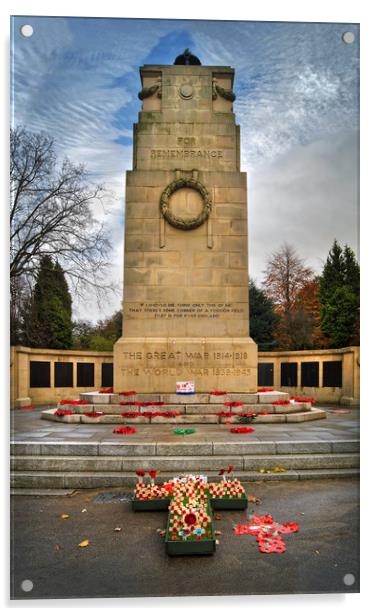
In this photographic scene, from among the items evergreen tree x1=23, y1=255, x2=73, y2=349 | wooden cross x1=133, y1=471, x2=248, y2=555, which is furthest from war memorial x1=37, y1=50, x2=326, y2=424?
wooden cross x1=133, y1=471, x2=248, y2=555

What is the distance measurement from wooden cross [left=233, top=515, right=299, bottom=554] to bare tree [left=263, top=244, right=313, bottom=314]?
97.8 ft

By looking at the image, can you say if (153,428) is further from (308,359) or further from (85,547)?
(308,359)

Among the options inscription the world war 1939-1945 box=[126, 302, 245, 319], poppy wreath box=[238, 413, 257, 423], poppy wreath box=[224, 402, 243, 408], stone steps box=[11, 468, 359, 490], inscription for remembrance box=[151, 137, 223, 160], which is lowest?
stone steps box=[11, 468, 359, 490]

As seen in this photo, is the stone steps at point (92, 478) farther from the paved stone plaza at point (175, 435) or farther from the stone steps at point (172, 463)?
the paved stone plaza at point (175, 435)

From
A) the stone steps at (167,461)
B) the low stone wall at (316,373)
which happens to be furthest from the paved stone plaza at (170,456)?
the low stone wall at (316,373)

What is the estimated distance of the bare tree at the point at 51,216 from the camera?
7168 mm

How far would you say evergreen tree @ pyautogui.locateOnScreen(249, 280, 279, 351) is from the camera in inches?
1266

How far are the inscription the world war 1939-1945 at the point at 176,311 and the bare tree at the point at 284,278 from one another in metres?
21.8

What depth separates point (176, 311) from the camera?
13.8 meters

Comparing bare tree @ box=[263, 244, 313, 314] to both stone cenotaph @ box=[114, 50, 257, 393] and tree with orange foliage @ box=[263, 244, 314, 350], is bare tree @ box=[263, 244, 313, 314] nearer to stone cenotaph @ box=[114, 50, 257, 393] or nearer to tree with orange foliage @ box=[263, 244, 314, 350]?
tree with orange foliage @ box=[263, 244, 314, 350]

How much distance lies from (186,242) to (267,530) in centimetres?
1012

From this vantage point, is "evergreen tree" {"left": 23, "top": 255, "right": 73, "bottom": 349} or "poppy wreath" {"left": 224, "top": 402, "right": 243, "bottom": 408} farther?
"evergreen tree" {"left": 23, "top": 255, "right": 73, "bottom": 349}

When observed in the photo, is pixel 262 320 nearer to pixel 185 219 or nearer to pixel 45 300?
pixel 185 219

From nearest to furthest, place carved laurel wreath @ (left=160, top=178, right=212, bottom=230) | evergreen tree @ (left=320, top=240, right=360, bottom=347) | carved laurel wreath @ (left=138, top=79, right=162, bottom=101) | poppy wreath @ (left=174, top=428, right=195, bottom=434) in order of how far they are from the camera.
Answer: poppy wreath @ (left=174, top=428, right=195, bottom=434) < carved laurel wreath @ (left=160, top=178, right=212, bottom=230) < carved laurel wreath @ (left=138, top=79, right=162, bottom=101) < evergreen tree @ (left=320, top=240, right=360, bottom=347)
